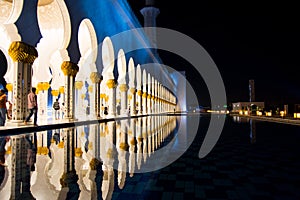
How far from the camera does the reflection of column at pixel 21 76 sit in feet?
21.5

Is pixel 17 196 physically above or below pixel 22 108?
below

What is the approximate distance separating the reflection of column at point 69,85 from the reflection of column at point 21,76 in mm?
2334

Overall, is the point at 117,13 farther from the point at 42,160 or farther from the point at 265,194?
the point at 265,194

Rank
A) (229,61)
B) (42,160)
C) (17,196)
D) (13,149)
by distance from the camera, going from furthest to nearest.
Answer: (229,61) → (13,149) → (42,160) → (17,196)

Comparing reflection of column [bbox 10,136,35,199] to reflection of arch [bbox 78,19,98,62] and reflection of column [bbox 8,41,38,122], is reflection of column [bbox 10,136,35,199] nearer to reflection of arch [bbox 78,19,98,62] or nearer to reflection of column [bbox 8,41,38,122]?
reflection of column [bbox 8,41,38,122]

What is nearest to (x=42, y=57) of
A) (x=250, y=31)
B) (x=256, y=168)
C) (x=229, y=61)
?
(x=256, y=168)

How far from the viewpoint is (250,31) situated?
2127 centimetres

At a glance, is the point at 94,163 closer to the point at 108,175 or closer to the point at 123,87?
the point at 108,175

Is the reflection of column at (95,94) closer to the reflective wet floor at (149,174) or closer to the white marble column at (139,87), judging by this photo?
the reflective wet floor at (149,174)

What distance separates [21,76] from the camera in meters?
6.80

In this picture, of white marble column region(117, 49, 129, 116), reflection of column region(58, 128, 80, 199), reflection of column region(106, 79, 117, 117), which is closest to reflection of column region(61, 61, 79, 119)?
reflection of column region(106, 79, 117, 117)

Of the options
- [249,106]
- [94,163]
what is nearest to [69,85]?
[94,163]

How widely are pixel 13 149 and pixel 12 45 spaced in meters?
3.92

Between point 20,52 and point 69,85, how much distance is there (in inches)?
127
